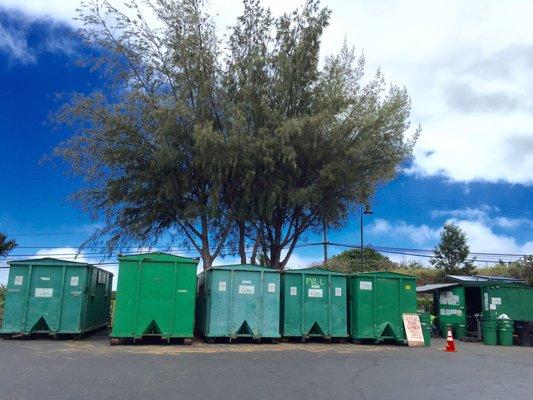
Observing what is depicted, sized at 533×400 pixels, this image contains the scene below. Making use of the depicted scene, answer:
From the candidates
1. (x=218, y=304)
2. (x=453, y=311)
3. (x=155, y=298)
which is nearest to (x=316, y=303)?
(x=218, y=304)

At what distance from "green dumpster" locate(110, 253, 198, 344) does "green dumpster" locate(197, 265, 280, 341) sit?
0.86 meters

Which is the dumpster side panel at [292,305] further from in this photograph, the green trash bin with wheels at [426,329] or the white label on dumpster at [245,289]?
the green trash bin with wheels at [426,329]

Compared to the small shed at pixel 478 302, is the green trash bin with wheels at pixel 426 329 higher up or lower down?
lower down

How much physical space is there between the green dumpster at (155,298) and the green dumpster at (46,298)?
1680 mm

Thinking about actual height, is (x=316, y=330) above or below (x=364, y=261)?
below

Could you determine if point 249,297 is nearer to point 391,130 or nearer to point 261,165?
point 261,165

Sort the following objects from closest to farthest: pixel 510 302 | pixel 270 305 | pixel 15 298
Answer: pixel 15 298
pixel 270 305
pixel 510 302

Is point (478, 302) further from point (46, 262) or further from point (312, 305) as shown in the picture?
point (46, 262)

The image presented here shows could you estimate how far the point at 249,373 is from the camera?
9.73 m

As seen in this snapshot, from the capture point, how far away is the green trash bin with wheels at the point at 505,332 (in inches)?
738

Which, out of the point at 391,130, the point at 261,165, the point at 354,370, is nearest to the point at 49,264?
the point at 261,165

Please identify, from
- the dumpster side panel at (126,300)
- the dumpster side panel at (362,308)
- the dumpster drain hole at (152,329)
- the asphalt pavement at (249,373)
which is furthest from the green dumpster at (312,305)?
the dumpster side panel at (126,300)

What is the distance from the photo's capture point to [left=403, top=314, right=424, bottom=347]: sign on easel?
16828mm

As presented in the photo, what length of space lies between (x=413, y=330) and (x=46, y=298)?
1179cm
